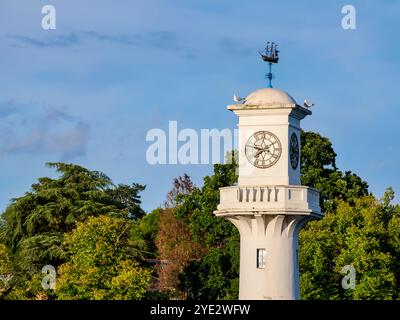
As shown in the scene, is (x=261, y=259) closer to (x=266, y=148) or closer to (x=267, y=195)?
(x=267, y=195)

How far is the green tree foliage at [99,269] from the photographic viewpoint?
79.9 meters

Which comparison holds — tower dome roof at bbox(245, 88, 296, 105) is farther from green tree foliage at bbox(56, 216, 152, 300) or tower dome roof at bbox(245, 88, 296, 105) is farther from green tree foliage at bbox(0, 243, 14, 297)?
green tree foliage at bbox(0, 243, 14, 297)

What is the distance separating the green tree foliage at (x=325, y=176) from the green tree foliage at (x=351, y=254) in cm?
521

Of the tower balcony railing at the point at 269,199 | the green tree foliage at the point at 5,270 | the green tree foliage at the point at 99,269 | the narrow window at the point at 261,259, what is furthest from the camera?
the green tree foliage at the point at 5,270

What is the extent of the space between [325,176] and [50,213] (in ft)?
54.3

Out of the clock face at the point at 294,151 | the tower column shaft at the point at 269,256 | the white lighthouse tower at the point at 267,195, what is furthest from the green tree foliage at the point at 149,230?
the white lighthouse tower at the point at 267,195

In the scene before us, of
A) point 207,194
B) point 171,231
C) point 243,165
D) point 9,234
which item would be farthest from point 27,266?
point 243,165

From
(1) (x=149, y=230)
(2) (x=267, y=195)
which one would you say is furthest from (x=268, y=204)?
(1) (x=149, y=230)

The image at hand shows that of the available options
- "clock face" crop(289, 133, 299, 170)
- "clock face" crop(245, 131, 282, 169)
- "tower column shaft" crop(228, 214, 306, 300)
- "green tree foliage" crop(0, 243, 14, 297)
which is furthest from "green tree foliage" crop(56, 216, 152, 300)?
"clock face" crop(245, 131, 282, 169)

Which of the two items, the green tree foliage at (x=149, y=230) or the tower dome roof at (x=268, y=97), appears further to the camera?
the green tree foliage at (x=149, y=230)

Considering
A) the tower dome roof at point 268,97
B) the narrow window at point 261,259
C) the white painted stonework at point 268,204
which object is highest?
the tower dome roof at point 268,97

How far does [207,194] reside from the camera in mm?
99312

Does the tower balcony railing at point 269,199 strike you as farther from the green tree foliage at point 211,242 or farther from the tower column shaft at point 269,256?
the green tree foliage at point 211,242
